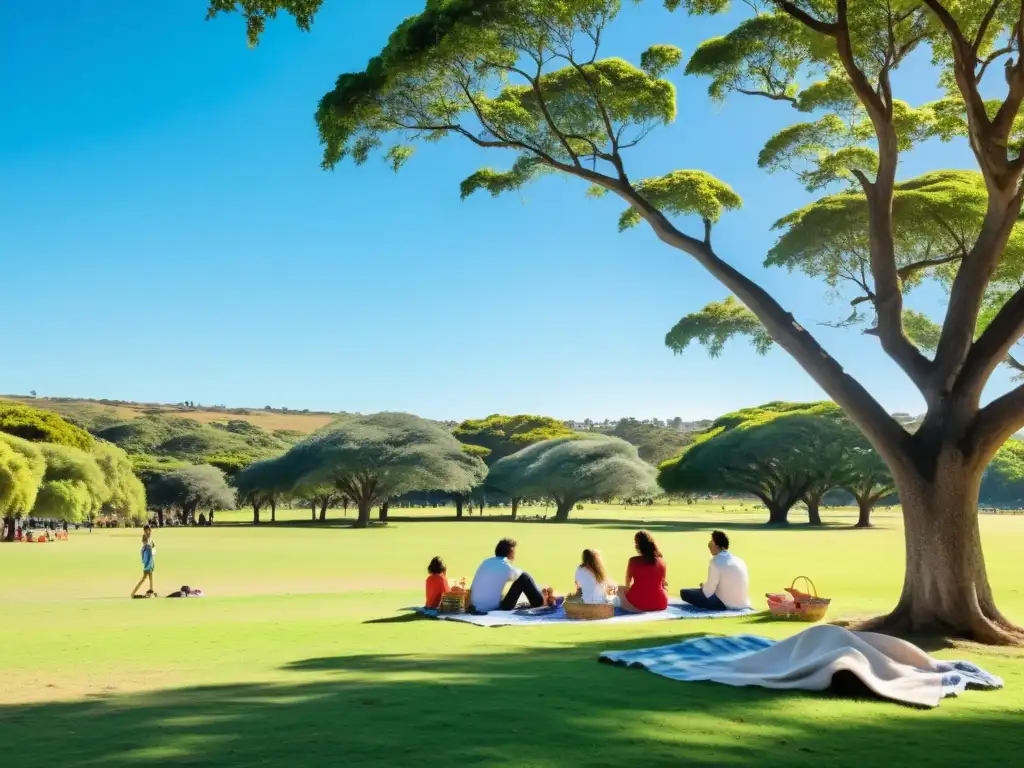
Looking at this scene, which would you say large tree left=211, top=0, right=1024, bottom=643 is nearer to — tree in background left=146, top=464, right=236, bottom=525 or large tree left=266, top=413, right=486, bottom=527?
large tree left=266, top=413, right=486, bottom=527

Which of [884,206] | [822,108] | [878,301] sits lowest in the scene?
[878,301]

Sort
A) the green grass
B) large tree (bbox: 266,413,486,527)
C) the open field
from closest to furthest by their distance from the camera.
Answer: the green grass → large tree (bbox: 266,413,486,527) → the open field

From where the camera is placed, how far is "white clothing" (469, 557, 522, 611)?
41.0 feet

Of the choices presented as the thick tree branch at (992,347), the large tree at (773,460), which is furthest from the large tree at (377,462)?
the thick tree branch at (992,347)

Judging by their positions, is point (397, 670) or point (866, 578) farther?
point (866, 578)

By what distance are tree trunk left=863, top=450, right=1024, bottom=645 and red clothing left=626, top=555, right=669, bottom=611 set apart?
2778mm

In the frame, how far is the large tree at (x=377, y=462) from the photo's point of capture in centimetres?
6244

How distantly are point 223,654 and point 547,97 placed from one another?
28.6 ft

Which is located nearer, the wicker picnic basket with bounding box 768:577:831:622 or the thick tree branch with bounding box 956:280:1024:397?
the thick tree branch with bounding box 956:280:1024:397

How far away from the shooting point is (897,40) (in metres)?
12.7

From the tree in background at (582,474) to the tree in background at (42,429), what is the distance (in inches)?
1113

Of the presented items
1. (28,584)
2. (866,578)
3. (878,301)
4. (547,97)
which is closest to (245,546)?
(28,584)

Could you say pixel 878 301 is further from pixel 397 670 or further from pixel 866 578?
pixel 866 578

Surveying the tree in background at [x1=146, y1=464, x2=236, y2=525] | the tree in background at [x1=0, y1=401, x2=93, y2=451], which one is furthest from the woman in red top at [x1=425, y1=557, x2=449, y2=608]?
the tree in background at [x1=146, y1=464, x2=236, y2=525]
